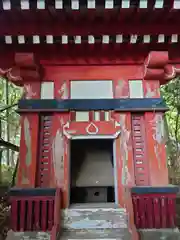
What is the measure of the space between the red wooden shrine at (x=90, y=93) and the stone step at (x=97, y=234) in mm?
139

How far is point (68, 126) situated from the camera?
12.4 ft

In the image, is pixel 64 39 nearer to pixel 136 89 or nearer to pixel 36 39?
pixel 36 39

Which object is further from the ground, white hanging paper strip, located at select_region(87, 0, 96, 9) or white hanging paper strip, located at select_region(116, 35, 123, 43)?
white hanging paper strip, located at select_region(87, 0, 96, 9)

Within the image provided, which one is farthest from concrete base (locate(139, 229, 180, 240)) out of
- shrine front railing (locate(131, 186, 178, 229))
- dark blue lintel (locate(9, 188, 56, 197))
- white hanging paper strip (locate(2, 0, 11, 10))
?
white hanging paper strip (locate(2, 0, 11, 10))

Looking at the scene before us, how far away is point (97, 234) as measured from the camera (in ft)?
10.8

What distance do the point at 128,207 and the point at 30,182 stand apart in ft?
4.51

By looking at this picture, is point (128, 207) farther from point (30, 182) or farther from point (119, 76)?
point (119, 76)

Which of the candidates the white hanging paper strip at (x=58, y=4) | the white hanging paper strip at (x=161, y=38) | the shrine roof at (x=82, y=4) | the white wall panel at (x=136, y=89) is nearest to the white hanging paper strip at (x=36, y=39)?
the shrine roof at (x=82, y=4)

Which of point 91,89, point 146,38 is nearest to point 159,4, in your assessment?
point 146,38

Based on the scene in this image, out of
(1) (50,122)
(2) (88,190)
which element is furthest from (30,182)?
(2) (88,190)

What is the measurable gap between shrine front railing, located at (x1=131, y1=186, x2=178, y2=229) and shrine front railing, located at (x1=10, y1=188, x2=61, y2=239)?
105 cm

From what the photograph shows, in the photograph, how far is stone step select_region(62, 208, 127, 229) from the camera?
339cm

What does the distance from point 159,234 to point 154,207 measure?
1.10ft

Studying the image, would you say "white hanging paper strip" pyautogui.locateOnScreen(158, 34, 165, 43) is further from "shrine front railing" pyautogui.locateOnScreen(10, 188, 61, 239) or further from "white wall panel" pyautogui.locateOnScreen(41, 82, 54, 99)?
"shrine front railing" pyautogui.locateOnScreen(10, 188, 61, 239)
